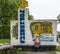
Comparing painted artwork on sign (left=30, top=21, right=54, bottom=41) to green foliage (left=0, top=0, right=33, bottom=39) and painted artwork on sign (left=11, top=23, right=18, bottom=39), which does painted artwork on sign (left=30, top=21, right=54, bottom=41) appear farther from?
green foliage (left=0, top=0, right=33, bottom=39)

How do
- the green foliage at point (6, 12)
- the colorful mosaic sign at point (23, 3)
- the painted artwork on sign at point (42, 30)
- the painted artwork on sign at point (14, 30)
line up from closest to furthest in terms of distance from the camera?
the painted artwork on sign at point (42, 30) < the painted artwork on sign at point (14, 30) < the colorful mosaic sign at point (23, 3) < the green foliage at point (6, 12)

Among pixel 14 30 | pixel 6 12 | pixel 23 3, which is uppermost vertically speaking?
pixel 23 3

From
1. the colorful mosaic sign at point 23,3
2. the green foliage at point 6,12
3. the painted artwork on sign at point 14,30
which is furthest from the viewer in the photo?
the green foliage at point 6,12

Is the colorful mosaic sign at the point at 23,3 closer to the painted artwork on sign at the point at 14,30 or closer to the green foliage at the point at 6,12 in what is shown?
the painted artwork on sign at the point at 14,30

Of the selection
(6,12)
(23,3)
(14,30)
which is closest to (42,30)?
(14,30)

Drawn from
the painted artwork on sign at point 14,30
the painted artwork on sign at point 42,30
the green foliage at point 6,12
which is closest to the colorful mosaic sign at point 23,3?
the painted artwork on sign at point 14,30

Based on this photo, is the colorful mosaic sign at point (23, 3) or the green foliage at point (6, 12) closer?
the colorful mosaic sign at point (23, 3)

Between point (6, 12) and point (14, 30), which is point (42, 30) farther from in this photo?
point (6, 12)

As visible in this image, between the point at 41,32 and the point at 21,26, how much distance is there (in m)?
1.90

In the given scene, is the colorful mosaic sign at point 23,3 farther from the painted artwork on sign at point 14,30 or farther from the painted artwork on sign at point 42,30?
the painted artwork on sign at point 42,30

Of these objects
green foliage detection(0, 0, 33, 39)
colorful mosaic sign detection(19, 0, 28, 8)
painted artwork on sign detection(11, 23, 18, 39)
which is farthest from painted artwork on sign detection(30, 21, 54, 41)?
green foliage detection(0, 0, 33, 39)

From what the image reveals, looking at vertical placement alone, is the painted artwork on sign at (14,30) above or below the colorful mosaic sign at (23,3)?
below

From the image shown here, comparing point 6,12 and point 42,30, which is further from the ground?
point 6,12

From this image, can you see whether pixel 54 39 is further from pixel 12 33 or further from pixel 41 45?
pixel 12 33
